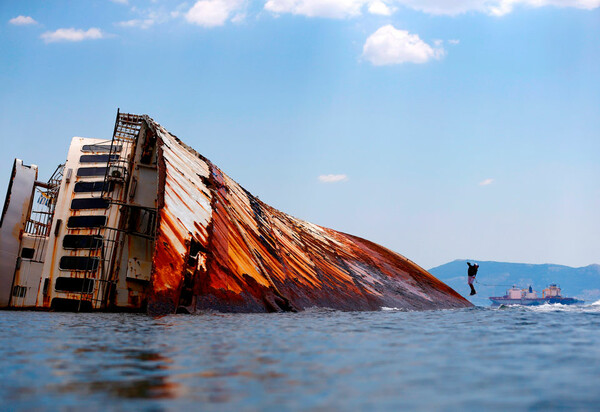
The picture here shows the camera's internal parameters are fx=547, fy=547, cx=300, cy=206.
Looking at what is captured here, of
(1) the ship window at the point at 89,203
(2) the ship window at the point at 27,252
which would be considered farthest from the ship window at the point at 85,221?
(2) the ship window at the point at 27,252

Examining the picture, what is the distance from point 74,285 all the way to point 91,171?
5.19m

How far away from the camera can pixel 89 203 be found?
891 inches

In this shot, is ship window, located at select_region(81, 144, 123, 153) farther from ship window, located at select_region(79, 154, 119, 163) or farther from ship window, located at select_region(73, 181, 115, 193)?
ship window, located at select_region(73, 181, 115, 193)

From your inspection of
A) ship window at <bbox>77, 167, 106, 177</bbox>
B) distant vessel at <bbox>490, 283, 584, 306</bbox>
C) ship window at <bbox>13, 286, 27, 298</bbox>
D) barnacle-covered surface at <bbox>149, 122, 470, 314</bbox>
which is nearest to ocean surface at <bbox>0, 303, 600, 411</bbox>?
barnacle-covered surface at <bbox>149, 122, 470, 314</bbox>

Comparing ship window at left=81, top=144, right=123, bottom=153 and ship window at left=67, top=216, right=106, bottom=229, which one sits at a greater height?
ship window at left=81, top=144, right=123, bottom=153

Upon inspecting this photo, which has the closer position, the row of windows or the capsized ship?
the capsized ship

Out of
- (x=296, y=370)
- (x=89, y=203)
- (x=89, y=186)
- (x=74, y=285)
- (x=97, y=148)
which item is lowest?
(x=296, y=370)

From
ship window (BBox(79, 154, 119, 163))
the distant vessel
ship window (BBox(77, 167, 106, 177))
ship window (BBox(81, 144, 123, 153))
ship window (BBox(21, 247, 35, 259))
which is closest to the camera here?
ship window (BBox(77, 167, 106, 177))

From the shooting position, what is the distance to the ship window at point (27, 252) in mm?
23942

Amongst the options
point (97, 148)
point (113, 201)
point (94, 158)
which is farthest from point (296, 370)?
point (97, 148)

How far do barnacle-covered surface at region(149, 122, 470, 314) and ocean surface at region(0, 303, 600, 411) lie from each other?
464 centimetres

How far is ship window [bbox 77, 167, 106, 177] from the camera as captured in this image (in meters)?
23.6

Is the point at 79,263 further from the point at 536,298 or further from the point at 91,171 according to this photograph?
the point at 536,298

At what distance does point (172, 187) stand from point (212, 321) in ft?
18.6
